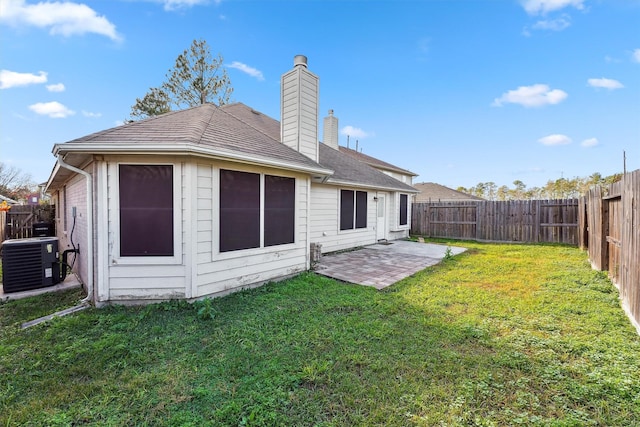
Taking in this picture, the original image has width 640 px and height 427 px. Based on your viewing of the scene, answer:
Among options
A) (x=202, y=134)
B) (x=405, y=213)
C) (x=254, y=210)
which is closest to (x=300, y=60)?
(x=202, y=134)

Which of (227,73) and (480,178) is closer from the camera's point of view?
(227,73)

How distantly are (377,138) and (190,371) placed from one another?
23896 mm

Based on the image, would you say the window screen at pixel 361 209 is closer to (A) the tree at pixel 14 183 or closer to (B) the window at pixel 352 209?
(B) the window at pixel 352 209

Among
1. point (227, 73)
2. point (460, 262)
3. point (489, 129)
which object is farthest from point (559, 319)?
point (227, 73)

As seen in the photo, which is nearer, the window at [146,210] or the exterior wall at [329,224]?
the window at [146,210]

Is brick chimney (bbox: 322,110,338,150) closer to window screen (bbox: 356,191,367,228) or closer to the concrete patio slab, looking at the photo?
window screen (bbox: 356,191,367,228)

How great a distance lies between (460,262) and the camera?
7188 millimetres

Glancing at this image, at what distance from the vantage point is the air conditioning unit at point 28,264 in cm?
484

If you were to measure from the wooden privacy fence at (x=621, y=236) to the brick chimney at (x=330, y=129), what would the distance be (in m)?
9.46

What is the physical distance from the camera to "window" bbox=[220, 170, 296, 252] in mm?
4398

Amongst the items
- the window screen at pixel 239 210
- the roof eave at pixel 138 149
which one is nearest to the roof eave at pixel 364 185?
the window screen at pixel 239 210

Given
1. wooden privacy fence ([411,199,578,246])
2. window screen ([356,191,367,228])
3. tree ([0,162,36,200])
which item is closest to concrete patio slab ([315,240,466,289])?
window screen ([356,191,367,228])

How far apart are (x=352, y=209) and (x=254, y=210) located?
15.8ft

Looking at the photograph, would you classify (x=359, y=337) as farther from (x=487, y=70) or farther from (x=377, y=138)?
(x=377, y=138)
